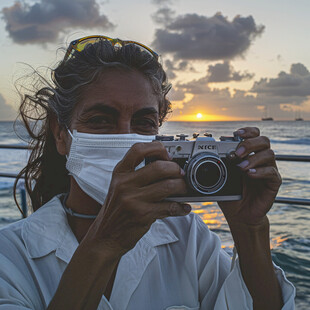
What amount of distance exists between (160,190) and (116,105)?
58cm

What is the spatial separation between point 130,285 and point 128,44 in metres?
1.16

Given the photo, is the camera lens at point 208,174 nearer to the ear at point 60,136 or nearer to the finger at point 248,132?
the finger at point 248,132

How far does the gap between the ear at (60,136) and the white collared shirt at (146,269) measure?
291 millimetres

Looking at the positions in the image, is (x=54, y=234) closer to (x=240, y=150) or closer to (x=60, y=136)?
(x=60, y=136)

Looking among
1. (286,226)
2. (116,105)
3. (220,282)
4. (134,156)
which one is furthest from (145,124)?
(286,226)

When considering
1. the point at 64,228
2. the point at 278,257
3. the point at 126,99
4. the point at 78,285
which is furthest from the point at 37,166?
the point at 278,257

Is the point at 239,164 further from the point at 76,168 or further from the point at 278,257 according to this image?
the point at 278,257

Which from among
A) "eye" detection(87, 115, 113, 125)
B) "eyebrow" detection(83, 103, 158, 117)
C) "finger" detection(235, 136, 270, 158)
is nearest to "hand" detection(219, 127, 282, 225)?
"finger" detection(235, 136, 270, 158)

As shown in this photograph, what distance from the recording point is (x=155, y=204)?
113 centimetres

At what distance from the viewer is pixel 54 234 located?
1.46 metres

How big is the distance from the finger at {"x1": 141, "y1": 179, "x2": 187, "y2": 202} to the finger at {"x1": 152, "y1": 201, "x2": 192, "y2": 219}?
3 centimetres

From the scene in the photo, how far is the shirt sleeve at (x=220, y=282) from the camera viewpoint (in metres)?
1.35

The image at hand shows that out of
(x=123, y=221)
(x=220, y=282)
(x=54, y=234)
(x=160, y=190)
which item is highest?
(x=160, y=190)

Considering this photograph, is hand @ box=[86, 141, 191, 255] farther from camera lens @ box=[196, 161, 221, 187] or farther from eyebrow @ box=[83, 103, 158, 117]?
eyebrow @ box=[83, 103, 158, 117]
